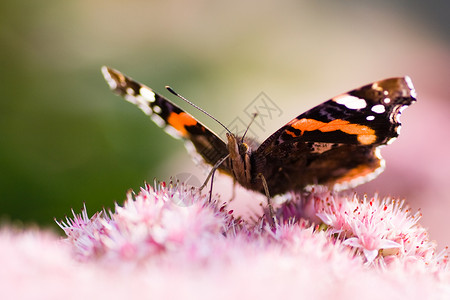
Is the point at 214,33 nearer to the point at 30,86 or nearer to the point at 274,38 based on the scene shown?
the point at 274,38

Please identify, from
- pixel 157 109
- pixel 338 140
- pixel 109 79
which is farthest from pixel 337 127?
pixel 109 79

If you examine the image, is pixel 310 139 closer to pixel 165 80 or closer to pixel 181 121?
pixel 181 121

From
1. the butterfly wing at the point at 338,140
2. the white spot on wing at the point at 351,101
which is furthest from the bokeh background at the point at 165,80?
the white spot on wing at the point at 351,101

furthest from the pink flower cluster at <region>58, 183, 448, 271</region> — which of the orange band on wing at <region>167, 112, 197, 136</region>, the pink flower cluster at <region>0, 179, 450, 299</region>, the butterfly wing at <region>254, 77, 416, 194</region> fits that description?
the orange band on wing at <region>167, 112, 197, 136</region>

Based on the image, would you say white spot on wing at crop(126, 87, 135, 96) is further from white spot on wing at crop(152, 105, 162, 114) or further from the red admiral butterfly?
white spot on wing at crop(152, 105, 162, 114)

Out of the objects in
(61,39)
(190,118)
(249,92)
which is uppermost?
(61,39)

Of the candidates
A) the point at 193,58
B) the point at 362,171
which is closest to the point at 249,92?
the point at 193,58

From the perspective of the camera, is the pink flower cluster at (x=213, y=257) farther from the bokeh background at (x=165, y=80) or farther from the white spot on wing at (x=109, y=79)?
the bokeh background at (x=165, y=80)

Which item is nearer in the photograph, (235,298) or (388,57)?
(235,298)
